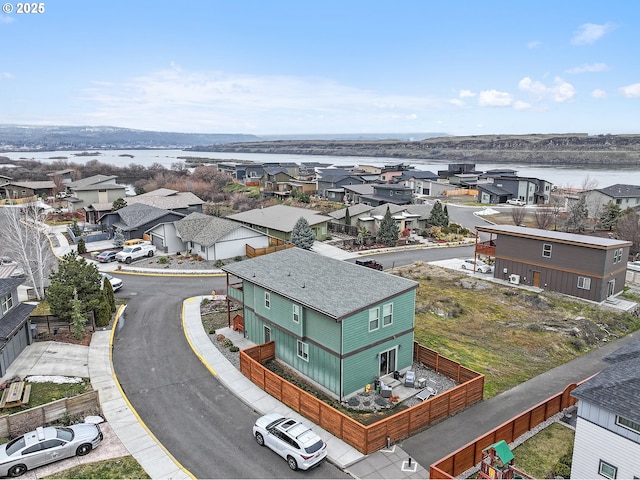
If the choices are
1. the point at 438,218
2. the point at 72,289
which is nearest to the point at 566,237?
the point at 438,218

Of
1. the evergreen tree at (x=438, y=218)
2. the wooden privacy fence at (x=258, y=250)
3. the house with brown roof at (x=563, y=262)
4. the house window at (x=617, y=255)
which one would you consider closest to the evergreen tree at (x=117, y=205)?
the wooden privacy fence at (x=258, y=250)

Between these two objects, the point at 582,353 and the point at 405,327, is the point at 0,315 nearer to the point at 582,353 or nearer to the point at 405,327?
the point at 405,327

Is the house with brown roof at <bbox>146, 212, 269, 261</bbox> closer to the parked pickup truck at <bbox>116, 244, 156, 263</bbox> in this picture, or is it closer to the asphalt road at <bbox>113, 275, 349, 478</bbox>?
the parked pickup truck at <bbox>116, 244, 156, 263</bbox>

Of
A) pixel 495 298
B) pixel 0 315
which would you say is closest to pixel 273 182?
pixel 495 298

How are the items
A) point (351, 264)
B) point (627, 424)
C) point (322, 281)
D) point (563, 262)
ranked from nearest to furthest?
point (627, 424), point (322, 281), point (351, 264), point (563, 262)

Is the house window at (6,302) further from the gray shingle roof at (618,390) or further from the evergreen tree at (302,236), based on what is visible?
the evergreen tree at (302,236)

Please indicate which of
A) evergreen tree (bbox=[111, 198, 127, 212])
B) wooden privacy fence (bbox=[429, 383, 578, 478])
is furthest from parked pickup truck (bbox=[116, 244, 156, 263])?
wooden privacy fence (bbox=[429, 383, 578, 478])

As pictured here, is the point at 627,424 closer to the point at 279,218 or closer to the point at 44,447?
the point at 44,447
